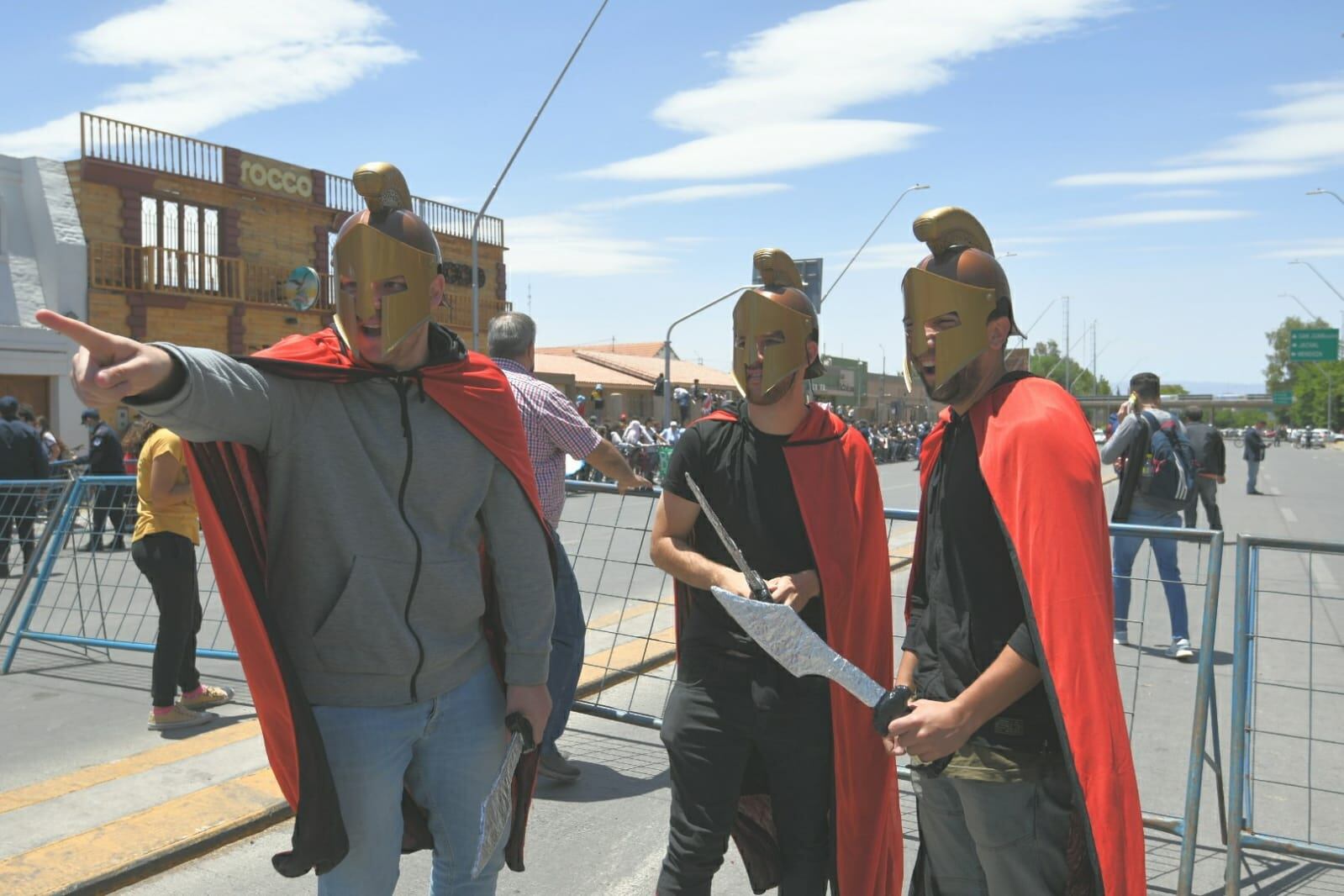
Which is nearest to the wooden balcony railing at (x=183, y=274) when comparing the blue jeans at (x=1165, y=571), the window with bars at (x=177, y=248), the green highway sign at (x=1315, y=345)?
the window with bars at (x=177, y=248)

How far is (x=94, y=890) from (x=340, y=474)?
2.36 metres

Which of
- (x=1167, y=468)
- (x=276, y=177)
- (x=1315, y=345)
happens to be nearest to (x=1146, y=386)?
(x=1167, y=468)

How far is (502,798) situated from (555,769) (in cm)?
246

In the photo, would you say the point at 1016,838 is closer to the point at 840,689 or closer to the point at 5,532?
the point at 840,689

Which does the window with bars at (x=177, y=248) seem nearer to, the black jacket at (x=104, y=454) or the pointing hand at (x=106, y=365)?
the black jacket at (x=104, y=454)

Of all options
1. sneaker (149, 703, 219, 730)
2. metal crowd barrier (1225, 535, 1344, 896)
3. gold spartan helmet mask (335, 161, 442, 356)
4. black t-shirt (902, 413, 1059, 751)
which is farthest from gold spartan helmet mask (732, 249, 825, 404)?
sneaker (149, 703, 219, 730)

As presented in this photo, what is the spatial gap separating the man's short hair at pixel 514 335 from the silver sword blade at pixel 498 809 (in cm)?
254

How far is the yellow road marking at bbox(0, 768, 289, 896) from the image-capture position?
367cm

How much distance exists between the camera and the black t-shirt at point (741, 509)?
3082 millimetres

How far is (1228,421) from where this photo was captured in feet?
620

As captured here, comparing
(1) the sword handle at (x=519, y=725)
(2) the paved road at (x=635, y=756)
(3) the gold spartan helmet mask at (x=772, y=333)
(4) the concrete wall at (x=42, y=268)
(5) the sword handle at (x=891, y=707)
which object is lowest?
(2) the paved road at (x=635, y=756)

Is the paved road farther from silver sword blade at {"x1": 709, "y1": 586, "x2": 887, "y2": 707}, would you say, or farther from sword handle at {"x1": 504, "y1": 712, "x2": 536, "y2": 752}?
silver sword blade at {"x1": 709, "y1": 586, "x2": 887, "y2": 707}

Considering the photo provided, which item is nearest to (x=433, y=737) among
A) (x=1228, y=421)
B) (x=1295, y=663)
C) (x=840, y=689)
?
(x=840, y=689)

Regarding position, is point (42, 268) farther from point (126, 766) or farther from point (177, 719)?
point (126, 766)
